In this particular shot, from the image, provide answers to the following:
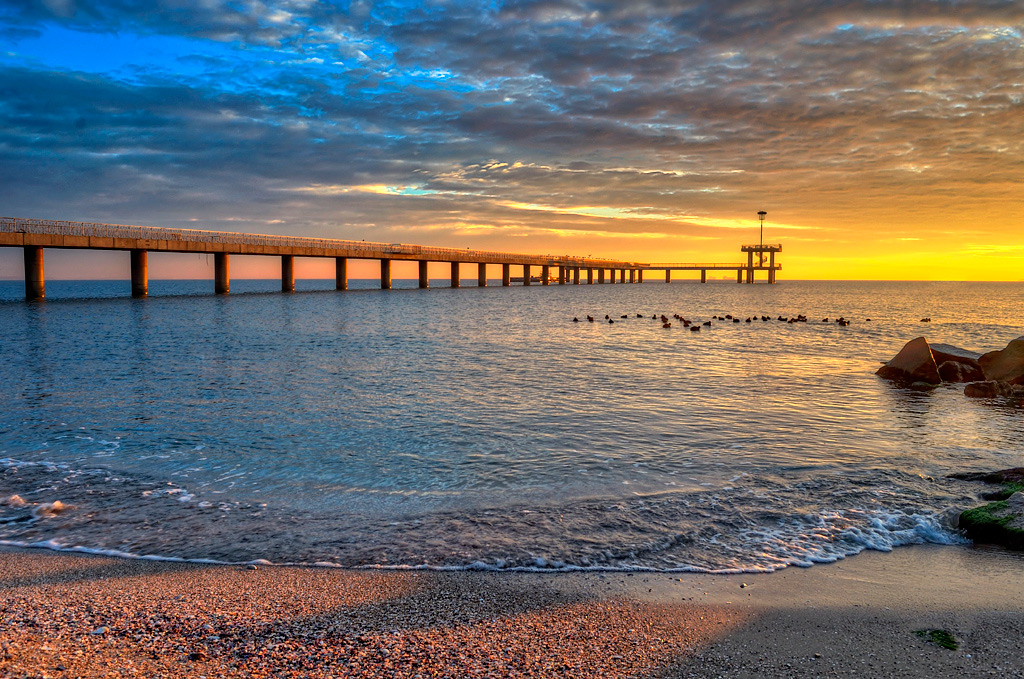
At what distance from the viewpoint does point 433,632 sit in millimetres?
4336

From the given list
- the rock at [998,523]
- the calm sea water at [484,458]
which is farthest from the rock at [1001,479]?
the rock at [998,523]

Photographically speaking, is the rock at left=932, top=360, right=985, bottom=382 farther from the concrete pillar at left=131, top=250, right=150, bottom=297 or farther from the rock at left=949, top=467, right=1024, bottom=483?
the concrete pillar at left=131, top=250, right=150, bottom=297

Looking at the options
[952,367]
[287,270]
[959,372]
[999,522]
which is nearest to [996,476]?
[999,522]

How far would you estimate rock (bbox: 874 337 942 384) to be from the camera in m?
18.8

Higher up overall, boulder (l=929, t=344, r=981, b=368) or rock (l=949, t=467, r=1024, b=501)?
boulder (l=929, t=344, r=981, b=368)

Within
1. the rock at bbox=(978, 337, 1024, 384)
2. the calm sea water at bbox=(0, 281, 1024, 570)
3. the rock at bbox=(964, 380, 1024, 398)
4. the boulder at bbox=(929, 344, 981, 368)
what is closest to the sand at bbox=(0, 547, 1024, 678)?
the calm sea water at bbox=(0, 281, 1024, 570)

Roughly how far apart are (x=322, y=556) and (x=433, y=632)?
206 cm

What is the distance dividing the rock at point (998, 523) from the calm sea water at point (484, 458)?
0.22 m

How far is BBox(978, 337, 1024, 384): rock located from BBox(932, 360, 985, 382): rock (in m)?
0.23

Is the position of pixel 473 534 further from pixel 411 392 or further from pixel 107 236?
pixel 107 236

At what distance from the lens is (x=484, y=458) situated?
9.83 metres

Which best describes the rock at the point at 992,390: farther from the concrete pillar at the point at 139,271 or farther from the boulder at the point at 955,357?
the concrete pillar at the point at 139,271

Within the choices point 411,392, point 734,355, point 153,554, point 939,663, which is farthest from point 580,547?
point 734,355

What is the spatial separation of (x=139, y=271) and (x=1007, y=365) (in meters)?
78.6
